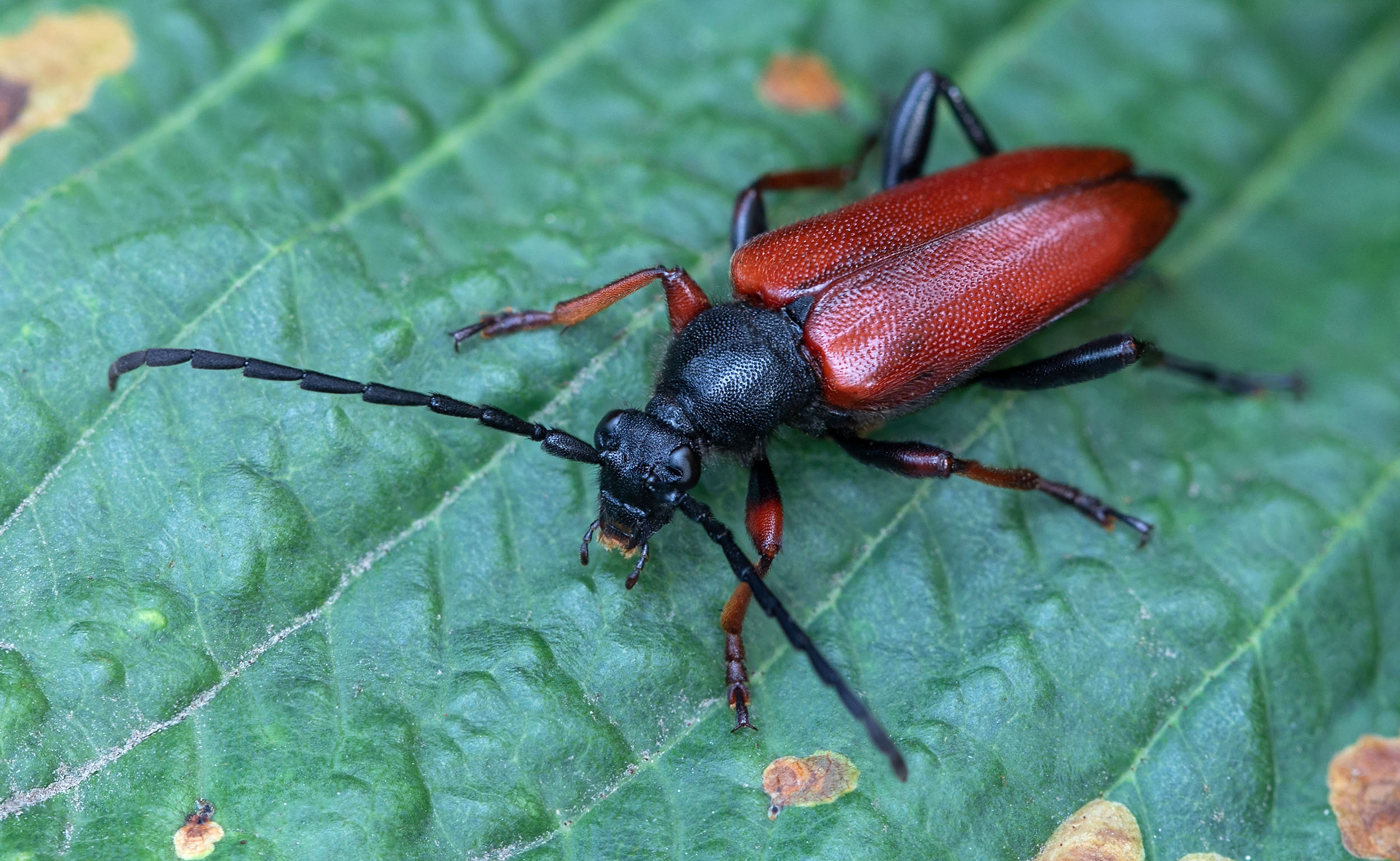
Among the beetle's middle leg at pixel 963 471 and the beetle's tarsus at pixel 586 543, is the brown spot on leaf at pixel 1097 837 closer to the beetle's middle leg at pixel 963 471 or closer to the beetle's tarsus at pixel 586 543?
the beetle's middle leg at pixel 963 471

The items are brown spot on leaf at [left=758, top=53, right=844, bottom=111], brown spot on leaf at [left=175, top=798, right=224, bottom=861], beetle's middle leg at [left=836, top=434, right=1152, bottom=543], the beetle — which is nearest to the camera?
brown spot on leaf at [left=175, top=798, right=224, bottom=861]

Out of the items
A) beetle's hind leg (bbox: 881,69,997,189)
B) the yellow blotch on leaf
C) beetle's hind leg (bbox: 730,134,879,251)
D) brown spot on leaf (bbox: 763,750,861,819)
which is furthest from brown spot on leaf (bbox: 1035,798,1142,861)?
the yellow blotch on leaf

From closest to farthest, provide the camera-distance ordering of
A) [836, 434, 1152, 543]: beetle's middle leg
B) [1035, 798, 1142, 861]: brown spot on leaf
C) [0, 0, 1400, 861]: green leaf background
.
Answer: [0, 0, 1400, 861]: green leaf background < [1035, 798, 1142, 861]: brown spot on leaf < [836, 434, 1152, 543]: beetle's middle leg

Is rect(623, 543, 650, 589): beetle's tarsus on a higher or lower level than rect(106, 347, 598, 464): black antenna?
lower

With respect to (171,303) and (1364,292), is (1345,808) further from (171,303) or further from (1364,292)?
(171,303)

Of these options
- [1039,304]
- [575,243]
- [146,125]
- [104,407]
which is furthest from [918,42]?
[104,407]

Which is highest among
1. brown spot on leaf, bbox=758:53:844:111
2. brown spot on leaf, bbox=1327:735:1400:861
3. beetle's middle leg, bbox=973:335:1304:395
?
brown spot on leaf, bbox=758:53:844:111

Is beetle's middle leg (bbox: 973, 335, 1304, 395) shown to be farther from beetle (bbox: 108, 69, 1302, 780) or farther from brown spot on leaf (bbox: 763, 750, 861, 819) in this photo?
brown spot on leaf (bbox: 763, 750, 861, 819)
